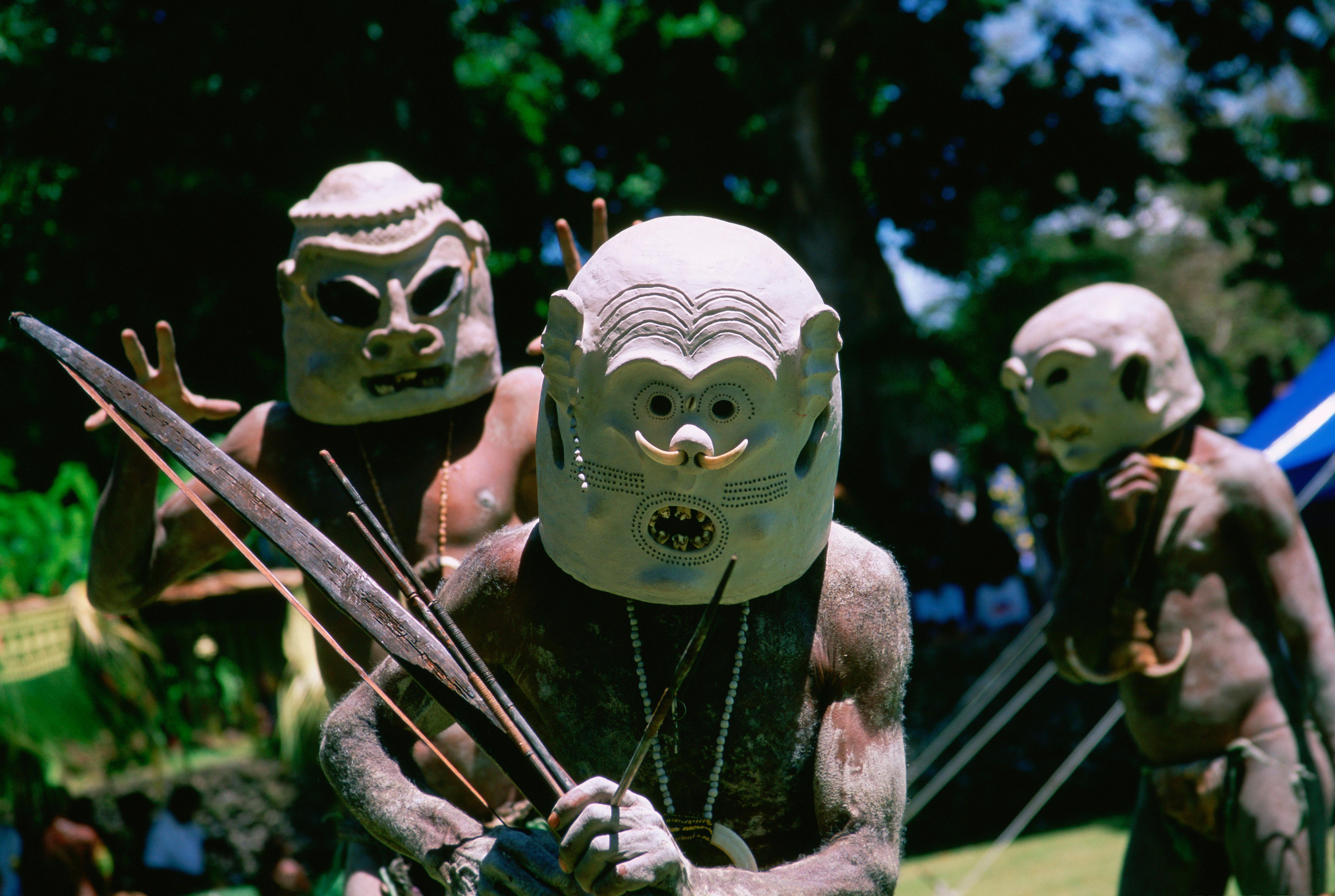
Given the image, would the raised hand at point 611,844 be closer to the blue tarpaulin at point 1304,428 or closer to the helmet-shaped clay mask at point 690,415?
the helmet-shaped clay mask at point 690,415

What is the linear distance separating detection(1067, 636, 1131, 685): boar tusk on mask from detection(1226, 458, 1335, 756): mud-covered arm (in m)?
0.49

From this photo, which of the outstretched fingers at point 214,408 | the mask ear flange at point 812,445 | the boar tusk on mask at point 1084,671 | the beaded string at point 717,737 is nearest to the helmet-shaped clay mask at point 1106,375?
the boar tusk on mask at point 1084,671

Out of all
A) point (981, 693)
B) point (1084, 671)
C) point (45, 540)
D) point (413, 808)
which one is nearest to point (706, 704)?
point (413, 808)

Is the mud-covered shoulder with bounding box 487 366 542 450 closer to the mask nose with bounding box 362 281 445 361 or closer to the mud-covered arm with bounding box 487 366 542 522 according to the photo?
the mud-covered arm with bounding box 487 366 542 522

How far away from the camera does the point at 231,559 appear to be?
7562 mm

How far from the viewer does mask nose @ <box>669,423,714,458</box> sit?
2.24 meters

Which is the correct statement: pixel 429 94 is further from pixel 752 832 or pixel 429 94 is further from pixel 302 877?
pixel 752 832

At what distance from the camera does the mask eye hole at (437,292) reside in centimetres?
347

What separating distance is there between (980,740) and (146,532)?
5.91m

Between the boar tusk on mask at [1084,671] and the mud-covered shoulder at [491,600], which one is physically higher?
the mud-covered shoulder at [491,600]

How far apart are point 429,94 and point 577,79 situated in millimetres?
2149

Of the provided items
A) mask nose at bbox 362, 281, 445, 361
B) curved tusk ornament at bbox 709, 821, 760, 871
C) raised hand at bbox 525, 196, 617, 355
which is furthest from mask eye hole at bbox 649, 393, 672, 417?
mask nose at bbox 362, 281, 445, 361

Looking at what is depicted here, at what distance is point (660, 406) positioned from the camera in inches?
91.1

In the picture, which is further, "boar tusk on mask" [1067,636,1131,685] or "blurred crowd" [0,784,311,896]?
"blurred crowd" [0,784,311,896]
